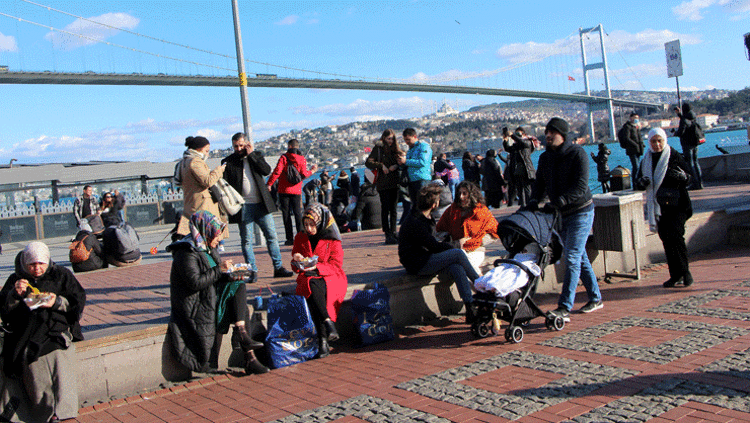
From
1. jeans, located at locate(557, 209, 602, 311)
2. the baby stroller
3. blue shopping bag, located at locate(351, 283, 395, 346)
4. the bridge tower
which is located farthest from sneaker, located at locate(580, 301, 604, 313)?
the bridge tower

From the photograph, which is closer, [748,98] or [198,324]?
[198,324]

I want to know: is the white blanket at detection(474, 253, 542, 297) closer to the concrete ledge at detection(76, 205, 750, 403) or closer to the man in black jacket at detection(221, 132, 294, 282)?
the concrete ledge at detection(76, 205, 750, 403)

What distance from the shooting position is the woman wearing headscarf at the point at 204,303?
5047 mm

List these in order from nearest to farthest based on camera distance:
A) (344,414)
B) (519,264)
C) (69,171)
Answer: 1. (344,414)
2. (519,264)
3. (69,171)

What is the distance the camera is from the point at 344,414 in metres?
3.97

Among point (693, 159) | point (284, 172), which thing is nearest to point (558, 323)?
point (284, 172)

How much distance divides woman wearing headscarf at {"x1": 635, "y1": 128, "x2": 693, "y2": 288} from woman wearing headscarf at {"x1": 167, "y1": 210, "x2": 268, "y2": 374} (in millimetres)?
4308

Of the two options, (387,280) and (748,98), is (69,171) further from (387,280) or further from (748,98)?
(748,98)

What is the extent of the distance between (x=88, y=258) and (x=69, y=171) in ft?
54.3

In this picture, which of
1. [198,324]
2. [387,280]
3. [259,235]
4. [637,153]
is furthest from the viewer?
[637,153]

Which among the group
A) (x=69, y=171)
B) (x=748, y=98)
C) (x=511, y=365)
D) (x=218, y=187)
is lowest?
(x=511, y=365)

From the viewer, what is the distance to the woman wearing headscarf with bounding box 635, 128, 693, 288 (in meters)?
6.80

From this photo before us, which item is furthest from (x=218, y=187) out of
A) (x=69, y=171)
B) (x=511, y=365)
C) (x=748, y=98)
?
(x=748, y=98)

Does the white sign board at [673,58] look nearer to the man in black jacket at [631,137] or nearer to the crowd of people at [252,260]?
the man in black jacket at [631,137]
